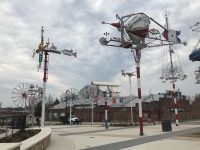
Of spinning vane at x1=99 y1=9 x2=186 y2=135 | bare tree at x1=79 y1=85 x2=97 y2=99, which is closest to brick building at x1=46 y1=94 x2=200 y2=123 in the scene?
bare tree at x1=79 y1=85 x2=97 y2=99

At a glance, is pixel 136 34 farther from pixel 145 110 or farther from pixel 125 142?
pixel 145 110

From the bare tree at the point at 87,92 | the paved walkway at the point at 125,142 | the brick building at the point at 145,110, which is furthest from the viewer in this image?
the bare tree at the point at 87,92

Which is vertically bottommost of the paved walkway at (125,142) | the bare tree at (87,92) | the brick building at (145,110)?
the paved walkway at (125,142)

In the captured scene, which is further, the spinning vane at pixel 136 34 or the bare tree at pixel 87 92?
the bare tree at pixel 87 92

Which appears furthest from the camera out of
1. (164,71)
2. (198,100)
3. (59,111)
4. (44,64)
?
(59,111)

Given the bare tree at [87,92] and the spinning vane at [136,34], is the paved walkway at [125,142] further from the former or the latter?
the bare tree at [87,92]

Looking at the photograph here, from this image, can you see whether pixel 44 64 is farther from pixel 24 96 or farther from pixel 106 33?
pixel 24 96

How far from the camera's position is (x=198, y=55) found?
1530 centimetres

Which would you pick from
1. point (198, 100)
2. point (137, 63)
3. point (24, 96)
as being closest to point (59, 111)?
point (24, 96)

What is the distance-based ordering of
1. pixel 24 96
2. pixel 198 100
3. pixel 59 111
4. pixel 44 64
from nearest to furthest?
pixel 44 64 < pixel 24 96 < pixel 198 100 < pixel 59 111

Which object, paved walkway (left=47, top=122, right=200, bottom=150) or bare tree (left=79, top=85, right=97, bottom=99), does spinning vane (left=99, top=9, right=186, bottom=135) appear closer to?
paved walkway (left=47, top=122, right=200, bottom=150)

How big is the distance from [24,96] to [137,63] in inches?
935

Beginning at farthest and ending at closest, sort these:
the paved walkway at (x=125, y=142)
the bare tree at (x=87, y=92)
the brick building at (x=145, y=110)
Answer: the bare tree at (x=87, y=92) → the brick building at (x=145, y=110) → the paved walkway at (x=125, y=142)

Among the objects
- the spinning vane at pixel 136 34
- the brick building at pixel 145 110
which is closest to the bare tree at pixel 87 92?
the brick building at pixel 145 110
